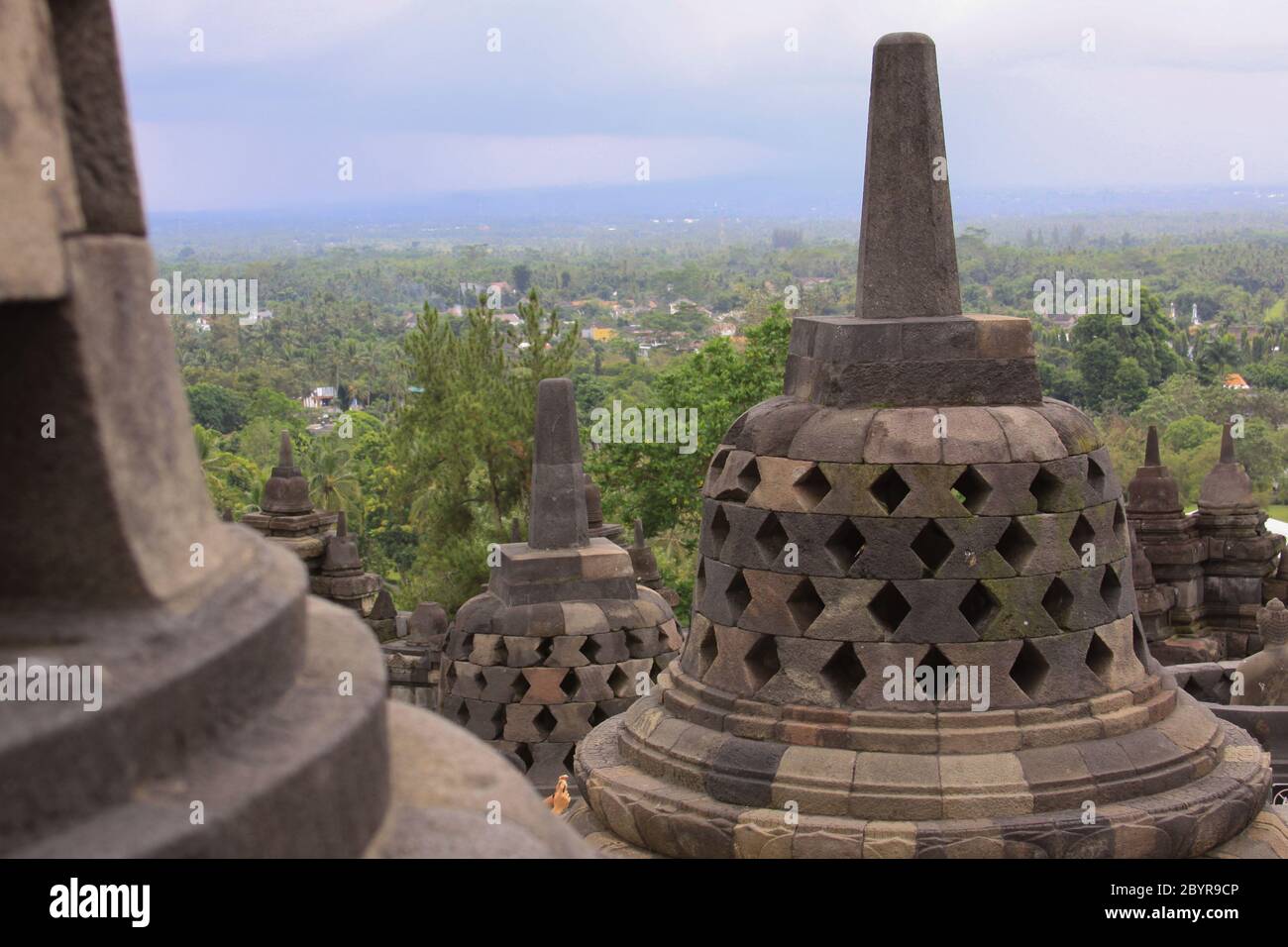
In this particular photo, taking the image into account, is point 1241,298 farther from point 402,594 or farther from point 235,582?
point 235,582

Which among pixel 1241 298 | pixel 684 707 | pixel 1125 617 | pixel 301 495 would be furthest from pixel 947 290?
pixel 1241 298

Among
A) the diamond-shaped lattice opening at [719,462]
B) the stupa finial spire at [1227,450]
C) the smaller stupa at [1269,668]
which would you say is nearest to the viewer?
the diamond-shaped lattice opening at [719,462]

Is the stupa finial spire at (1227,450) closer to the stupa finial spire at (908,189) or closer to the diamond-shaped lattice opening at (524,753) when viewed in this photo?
the diamond-shaped lattice opening at (524,753)

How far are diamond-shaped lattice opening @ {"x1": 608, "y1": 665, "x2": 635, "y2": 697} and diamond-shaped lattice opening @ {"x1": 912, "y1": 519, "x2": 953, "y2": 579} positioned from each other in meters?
5.27

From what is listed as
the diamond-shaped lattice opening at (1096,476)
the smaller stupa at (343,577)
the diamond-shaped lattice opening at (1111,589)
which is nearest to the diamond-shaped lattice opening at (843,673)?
the diamond-shaped lattice opening at (1111,589)

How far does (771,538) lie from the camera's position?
6.54m

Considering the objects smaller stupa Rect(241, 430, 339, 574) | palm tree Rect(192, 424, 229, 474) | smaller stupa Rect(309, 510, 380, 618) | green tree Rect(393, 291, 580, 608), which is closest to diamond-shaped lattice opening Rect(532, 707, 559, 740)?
smaller stupa Rect(309, 510, 380, 618)

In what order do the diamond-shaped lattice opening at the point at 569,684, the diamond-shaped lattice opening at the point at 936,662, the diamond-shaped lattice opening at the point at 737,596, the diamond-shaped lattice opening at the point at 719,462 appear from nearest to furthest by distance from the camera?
the diamond-shaped lattice opening at the point at 936,662, the diamond-shaped lattice opening at the point at 737,596, the diamond-shaped lattice opening at the point at 719,462, the diamond-shaped lattice opening at the point at 569,684

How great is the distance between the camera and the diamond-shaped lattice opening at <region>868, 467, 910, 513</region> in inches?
249

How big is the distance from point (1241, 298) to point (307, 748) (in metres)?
118

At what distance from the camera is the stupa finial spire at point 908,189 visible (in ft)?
22.0

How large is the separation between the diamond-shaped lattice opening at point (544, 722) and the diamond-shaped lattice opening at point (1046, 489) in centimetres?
557

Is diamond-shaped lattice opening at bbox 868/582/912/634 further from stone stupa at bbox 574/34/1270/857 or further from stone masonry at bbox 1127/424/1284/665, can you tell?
stone masonry at bbox 1127/424/1284/665

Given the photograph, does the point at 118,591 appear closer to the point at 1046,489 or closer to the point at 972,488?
the point at 972,488
